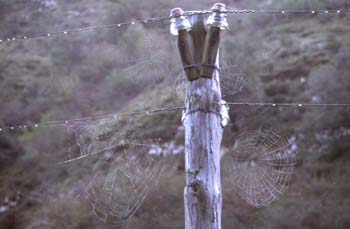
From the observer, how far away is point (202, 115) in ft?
13.4

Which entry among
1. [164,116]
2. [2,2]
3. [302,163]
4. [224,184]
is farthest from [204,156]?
[2,2]

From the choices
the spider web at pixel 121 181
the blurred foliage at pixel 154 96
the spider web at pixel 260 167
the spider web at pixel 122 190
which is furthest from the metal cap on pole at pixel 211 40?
the blurred foliage at pixel 154 96

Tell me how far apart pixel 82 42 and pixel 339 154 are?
6983mm

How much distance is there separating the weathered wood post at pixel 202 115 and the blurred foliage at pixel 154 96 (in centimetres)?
514

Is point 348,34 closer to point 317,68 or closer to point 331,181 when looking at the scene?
point 317,68

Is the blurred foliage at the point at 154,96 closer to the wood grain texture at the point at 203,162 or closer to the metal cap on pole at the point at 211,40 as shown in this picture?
the metal cap on pole at the point at 211,40

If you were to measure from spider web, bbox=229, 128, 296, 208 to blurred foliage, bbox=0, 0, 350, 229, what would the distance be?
304 mm

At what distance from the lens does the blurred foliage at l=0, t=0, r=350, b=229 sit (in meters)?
9.86

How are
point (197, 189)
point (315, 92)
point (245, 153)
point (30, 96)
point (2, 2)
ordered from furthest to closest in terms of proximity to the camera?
point (2, 2) → point (30, 96) → point (315, 92) → point (245, 153) → point (197, 189)

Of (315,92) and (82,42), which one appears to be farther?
(82,42)

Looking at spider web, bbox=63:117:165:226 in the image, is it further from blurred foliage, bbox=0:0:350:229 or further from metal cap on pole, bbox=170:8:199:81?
metal cap on pole, bbox=170:8:199:81

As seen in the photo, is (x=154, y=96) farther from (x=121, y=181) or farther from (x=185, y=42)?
(x=185, y=42)

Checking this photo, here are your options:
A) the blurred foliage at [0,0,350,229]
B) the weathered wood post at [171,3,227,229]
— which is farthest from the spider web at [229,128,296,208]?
the weathered wood post at [171,3,227,229]

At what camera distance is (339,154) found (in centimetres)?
1133
